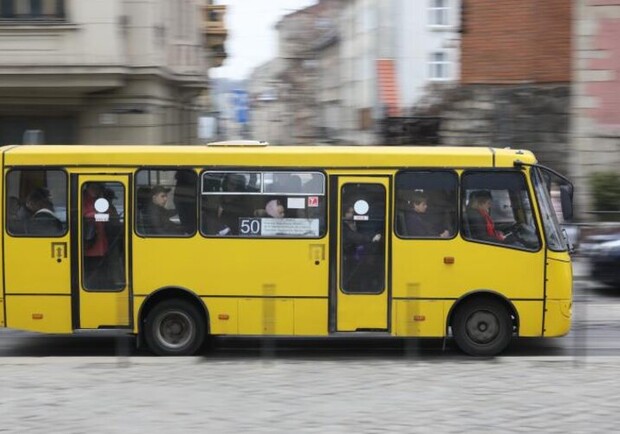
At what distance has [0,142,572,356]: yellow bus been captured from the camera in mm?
10391

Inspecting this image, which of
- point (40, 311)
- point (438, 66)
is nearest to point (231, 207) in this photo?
point (40, 311)

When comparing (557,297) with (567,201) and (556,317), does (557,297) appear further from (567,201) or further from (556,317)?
(567,201)

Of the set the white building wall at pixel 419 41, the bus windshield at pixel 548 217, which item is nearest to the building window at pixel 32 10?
the bus windshield at pixel 548 217

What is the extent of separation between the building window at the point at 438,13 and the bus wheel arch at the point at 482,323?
43256 millimetres

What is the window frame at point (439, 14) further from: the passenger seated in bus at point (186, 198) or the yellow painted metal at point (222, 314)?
the yellow painted metal at point (222, 314)

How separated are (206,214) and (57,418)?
12.9ft

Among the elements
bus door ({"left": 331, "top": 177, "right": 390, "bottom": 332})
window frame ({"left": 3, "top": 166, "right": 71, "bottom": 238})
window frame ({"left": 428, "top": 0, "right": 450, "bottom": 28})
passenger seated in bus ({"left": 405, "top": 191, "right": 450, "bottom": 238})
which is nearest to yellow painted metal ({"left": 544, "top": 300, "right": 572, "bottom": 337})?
passenger seated in bus ({"left": 405, "top": 191, "right": 450, "bottom": 238})

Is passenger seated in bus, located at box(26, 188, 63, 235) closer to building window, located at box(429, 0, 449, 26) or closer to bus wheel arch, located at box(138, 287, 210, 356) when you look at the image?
bus wheel arch, located at box(138, 287, 210, 356)

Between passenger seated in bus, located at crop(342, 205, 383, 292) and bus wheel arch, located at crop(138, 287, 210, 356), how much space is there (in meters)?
1.68

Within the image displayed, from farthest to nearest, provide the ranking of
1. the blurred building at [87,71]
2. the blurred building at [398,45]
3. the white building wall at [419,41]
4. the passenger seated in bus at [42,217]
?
the white building wall at [419,41] < the blurred building at [398,45] < the blurred building at [87,71] < the passenger seated in bus at [42,217]

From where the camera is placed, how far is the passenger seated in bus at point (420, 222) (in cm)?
1046

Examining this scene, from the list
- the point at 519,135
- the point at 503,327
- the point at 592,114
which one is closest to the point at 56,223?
the point at 503,327

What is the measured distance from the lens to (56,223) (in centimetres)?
1065

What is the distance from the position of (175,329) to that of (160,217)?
128 centimetres
